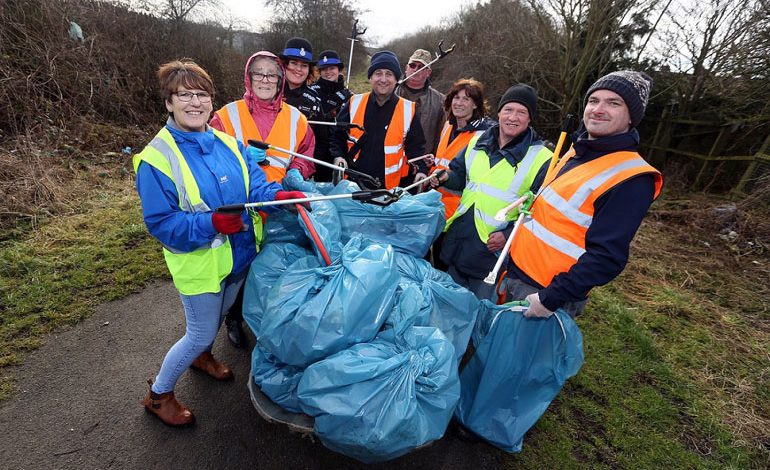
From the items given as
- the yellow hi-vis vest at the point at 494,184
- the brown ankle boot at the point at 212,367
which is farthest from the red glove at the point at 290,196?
the brown ankle boot at the point at 212,367

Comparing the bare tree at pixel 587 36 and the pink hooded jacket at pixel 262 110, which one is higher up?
the bare tree at pixel 587 36

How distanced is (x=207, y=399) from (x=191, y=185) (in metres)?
1.45

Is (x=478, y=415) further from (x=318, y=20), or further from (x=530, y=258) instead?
(x=318, y=20)

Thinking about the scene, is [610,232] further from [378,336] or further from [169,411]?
[169,411]

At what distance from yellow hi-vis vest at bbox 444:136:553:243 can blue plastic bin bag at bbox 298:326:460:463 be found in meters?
1.12

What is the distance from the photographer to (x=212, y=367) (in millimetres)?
2482

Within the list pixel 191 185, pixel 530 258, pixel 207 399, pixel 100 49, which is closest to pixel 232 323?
pixel 207 399

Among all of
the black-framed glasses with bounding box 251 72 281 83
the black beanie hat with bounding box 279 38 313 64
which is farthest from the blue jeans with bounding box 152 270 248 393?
the black beanie hat with bounding box 279 38 313 64

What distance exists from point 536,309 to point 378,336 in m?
0.79

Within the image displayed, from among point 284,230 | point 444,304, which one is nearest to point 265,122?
point 284,230

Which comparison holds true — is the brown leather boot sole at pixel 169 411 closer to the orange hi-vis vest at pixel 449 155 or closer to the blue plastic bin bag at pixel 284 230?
the blue plastic bin bag at pixel 284 230

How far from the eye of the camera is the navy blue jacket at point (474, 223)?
7.55 ft

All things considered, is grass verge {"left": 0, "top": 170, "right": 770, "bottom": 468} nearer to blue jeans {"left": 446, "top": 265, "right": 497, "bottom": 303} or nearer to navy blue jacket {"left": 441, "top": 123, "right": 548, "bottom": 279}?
blue jeans {"left": 446, "top": 265, "right": 497, "bottom": 303}

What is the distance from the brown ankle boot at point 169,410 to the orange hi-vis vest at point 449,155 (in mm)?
2152
